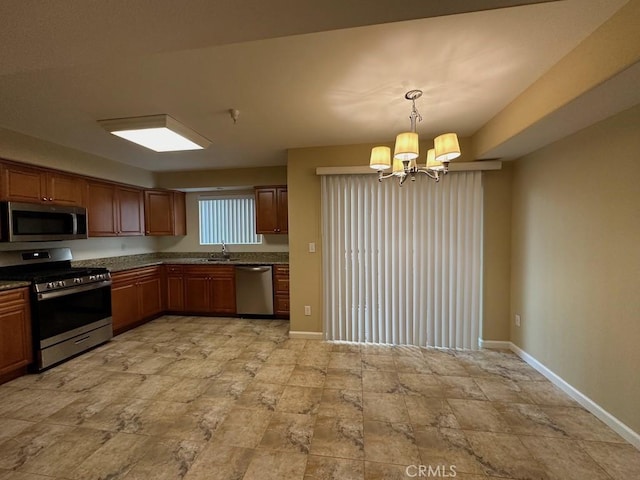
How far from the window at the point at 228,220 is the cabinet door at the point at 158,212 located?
0.54m

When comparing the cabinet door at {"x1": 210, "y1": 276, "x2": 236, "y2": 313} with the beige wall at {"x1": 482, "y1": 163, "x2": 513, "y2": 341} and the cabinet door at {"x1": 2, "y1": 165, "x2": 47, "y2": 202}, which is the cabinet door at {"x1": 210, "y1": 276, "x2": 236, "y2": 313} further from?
the beige wall at {"x1": 482, "y1": 163, "x2": 513, "y2": 341}

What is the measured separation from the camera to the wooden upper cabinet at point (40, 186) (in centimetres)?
273

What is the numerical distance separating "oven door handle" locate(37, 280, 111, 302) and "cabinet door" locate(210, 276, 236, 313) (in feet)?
4.55

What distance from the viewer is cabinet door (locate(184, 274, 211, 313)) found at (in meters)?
4.40

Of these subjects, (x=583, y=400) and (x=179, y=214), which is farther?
(x=179, y=214)

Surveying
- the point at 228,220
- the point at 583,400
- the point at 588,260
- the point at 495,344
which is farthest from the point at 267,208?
the point at 583,400

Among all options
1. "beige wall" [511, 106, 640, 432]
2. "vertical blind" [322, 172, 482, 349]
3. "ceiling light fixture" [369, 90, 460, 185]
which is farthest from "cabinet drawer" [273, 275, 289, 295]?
"beige wall" [511, 106, 640, 432]

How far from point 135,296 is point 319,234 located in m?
2.90

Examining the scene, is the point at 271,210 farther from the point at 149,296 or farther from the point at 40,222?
the point at 40,222

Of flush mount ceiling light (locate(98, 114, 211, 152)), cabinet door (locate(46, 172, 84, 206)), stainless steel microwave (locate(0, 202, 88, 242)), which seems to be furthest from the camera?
cabinet door (locate(46, 172, 84, 206))

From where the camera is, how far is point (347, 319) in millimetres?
3387

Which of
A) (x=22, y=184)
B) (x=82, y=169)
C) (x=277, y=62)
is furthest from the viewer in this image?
(x=82, y=169)

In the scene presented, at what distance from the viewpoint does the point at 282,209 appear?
4.34m

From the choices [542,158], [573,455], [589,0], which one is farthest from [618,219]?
[573,455]
